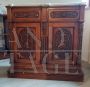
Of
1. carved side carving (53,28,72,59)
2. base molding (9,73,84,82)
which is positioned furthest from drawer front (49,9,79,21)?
base molding (9,73,84,82)

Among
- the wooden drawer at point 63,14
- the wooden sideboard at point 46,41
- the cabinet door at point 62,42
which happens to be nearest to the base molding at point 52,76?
the wooden sideboard at point 46,41

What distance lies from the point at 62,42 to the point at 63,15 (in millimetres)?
360

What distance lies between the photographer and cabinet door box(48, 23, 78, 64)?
2.14 m

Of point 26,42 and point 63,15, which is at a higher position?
point 63,15

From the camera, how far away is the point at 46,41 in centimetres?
221

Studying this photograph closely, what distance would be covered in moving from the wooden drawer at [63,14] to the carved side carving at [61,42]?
0.15 meters

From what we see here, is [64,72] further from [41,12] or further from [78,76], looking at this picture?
[41,12]

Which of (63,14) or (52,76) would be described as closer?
(63,14)

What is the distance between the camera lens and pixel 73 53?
2170mm

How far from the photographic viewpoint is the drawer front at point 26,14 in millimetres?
2158

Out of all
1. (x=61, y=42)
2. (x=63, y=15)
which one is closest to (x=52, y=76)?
(x=61, y=42)

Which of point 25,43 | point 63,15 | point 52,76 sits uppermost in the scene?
point 63,15

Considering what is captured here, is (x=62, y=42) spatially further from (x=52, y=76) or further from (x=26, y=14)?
(x=26, y=14)

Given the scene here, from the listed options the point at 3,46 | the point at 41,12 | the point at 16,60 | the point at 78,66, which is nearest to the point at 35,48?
the point at 16,60
